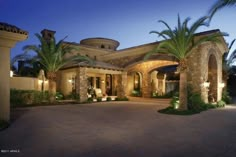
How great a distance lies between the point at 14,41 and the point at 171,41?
902cm

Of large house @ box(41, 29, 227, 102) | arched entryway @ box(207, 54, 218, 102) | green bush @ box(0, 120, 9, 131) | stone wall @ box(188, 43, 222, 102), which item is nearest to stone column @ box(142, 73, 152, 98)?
large house @ box(41, 29, 227, 102)

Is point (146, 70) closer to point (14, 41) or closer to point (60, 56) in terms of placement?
point (60, 56)

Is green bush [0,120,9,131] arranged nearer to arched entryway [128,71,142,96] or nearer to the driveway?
the driveway

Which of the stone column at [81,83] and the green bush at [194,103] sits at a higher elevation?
the stone column at [81,83]

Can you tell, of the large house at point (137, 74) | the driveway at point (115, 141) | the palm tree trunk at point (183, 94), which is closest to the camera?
the driveway at point (115, 141)

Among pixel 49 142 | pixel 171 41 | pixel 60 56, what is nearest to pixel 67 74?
pixel 60 56

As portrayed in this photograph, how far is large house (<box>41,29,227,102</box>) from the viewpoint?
15.6 meters

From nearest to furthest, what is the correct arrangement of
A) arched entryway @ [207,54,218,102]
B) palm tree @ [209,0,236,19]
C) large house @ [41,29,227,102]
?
palm tree @ [209,0,236,19], large house @ [41,29,227,102], arched entryway @ [207,54,218,102]

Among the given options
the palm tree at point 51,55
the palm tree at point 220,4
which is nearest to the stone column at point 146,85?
the palm tree at point 51,55

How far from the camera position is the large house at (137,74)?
1555cm

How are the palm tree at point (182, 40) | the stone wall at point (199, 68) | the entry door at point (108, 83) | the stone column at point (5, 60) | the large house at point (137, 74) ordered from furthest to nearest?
the entry door at point (108, 83) < the large house at point (137, 74) < the stone wall at point (199, 68) < the palm tree at point (182, 40) < the stone column at point (5, 60)

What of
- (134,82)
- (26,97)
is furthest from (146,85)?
(26,97)

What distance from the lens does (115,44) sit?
33.2 meters

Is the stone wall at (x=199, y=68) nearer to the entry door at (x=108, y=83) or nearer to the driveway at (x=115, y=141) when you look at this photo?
the driveway at (x=115, y=141)
